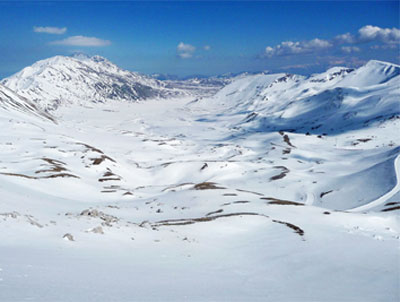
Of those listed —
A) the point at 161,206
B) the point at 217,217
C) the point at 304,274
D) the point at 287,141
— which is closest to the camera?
the point at 304,274

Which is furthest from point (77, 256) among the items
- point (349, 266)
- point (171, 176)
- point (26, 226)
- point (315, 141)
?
point (315, 141)

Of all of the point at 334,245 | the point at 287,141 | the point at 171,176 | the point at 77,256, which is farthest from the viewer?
the point at 287,141

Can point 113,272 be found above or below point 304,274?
above

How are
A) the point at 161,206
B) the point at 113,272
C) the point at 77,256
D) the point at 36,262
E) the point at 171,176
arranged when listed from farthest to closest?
1. the point at 171,176
2. the point at 161,206
3. the point at 77,256
4. the point at 113,272
5. the point at 36,262

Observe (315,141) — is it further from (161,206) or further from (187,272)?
(187,272)

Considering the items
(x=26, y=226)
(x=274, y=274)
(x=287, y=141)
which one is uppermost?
(x=287, y=141)

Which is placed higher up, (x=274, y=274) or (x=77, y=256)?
(x=77, y=256)

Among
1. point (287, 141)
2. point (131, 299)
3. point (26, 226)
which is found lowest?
point (131, 299)

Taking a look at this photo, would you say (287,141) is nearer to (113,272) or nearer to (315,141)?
(315,141)

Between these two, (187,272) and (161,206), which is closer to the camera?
(187,272)

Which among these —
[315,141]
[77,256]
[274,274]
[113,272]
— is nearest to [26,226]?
[77,256]
